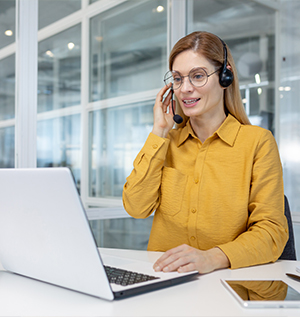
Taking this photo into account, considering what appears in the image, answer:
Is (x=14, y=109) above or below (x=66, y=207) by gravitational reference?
above

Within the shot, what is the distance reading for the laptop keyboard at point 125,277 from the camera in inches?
32.2

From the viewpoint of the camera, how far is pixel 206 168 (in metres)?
1.45

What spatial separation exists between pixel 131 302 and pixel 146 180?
725 millimetres

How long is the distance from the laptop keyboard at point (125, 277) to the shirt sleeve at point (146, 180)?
0.54 meters

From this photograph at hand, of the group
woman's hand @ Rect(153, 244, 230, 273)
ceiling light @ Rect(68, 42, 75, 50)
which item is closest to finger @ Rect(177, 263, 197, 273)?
woman's hand @ Rect(153, 244, 230, 273)

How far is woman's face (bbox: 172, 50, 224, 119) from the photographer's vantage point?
4.76ft

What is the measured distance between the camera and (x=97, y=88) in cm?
267

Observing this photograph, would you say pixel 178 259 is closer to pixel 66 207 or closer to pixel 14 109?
pixel 66 207

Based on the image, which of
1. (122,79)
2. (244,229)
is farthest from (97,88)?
(244,229)

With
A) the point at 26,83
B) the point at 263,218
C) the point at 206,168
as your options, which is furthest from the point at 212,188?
the point at 26,83

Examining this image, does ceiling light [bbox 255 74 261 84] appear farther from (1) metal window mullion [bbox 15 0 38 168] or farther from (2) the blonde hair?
(1) metal window mullion [bbox 15 0 38 168]

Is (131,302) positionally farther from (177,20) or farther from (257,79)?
(177,20)

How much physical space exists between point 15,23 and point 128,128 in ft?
3.45

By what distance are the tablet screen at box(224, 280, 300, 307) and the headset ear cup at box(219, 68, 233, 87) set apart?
2.71ft
